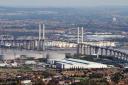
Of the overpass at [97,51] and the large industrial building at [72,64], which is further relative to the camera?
the overpass at [97,51]

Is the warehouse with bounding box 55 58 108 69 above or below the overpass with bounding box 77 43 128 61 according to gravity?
above

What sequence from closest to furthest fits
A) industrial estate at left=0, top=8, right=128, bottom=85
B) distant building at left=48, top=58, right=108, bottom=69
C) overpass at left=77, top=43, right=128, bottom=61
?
industrial estate at left=0, top=8, right=128, bottom=85
distant building at left=48, top=58, right=108, bottom=69
overpass at left=77, top=43, right=128, bottom=61

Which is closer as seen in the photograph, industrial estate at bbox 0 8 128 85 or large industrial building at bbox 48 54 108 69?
industrial estate at bbox 0 8 128 85

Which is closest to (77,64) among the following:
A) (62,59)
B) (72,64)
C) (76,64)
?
(76,64)

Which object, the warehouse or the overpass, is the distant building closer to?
the warehouse

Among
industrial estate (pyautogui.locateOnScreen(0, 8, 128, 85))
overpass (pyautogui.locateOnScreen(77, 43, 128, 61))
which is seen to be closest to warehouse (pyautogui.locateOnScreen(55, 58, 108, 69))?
industrial estate (pyautogui.locateOnScreen(0, 8, 128, 85))

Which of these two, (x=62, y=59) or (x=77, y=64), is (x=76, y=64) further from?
(x=62, y=59)

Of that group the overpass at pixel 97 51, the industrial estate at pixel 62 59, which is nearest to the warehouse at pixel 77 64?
the industrial estate at pixel 62 59

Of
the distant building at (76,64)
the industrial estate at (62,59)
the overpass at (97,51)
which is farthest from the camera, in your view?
the overpass at (97,51)

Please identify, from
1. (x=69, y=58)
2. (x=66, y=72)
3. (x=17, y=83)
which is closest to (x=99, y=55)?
(x=69, y=58)

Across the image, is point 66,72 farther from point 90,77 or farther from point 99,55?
point 99,55

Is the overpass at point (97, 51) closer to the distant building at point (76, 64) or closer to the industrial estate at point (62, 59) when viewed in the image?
the industrial estate at point (62, 59)
